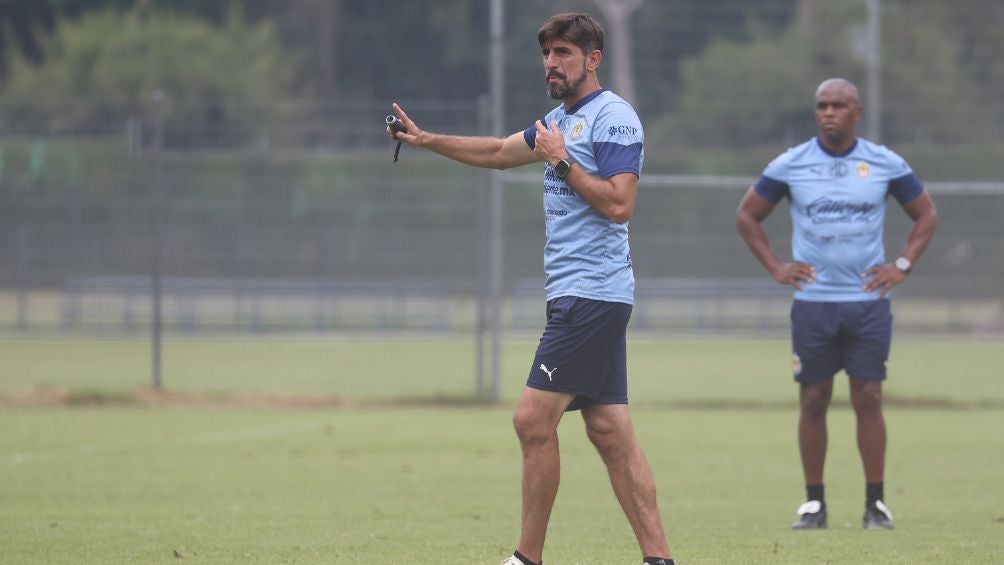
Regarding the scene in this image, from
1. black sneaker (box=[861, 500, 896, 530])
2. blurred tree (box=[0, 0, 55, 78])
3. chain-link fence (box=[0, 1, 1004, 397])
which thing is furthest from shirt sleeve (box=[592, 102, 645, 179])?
blurred tree (box=[0, 0, 55, 78])

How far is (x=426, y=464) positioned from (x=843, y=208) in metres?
4.10

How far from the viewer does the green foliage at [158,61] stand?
38.2m

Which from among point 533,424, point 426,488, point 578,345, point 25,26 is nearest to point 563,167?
point 578,345

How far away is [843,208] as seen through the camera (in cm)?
830

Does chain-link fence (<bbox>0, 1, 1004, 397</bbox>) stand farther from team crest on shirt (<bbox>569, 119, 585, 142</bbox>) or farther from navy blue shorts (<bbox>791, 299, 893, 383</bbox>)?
team crest on shirt (<bbox>569, 119, 585, 142</bbox>)

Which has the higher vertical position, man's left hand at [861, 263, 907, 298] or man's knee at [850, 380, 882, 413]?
man's left hand at [861, 263, 907, 298]

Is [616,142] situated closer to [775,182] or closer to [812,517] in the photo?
[775,182]

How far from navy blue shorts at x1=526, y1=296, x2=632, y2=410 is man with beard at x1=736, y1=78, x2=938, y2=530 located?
2.37 m

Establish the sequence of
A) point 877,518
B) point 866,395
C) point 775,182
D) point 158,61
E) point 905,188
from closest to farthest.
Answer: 1. point 877,518
2. point 866,395
3. point 905,188
4. point 775,182
5. point 158,61

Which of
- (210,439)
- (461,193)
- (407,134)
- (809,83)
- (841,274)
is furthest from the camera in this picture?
(809,83)

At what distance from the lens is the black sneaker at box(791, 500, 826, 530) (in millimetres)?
8016

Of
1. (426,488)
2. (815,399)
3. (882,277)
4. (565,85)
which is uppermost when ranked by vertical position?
(565,85)

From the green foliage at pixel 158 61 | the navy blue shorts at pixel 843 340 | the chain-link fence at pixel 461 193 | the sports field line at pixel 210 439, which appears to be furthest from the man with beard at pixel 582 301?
the green foliage at pixel 158 61

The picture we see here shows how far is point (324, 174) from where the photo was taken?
697 inches
